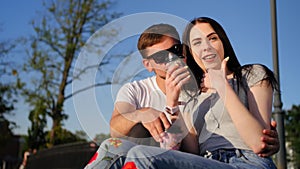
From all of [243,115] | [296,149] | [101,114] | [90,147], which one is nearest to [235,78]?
[243,115]

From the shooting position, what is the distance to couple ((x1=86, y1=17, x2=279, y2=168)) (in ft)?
5.81

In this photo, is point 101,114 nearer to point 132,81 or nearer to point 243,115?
point 132,81

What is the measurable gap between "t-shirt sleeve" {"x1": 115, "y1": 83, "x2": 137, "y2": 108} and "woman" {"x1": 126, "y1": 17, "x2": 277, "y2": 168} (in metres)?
0.26

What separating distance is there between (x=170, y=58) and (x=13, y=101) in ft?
53.6

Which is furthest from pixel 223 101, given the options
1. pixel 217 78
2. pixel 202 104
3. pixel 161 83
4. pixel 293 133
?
pixel 293 133

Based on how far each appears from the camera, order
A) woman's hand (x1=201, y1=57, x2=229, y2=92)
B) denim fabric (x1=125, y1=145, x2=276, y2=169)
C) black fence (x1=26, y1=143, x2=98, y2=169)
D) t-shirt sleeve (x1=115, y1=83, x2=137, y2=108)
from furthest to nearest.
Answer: black fence (x1=26, y1=143, x2=98, y2=169), t-shirt sleeve (x1=115, y1=83, x2=137, y2=108), woman's hand (x1=201, y1=57, x2=229, y2=92), denim fabric (x1=125, y1=145, x2=276, y2=169)

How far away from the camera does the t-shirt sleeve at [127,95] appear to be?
1.99m

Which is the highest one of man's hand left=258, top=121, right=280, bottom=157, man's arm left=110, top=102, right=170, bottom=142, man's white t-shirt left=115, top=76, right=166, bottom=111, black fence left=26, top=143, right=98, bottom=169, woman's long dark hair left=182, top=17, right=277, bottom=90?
Result: woman's long dark hair left=182, top=17, right=277, bottom=90

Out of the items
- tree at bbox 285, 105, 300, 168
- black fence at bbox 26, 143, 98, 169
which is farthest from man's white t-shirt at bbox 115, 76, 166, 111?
tree at bbox 285, 105, 300, 168

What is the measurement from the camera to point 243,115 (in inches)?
70.4

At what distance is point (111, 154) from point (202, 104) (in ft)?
1.68

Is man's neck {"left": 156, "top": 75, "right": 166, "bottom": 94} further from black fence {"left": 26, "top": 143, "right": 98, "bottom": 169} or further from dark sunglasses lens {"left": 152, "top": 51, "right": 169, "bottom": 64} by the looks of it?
black fence {"left": 26, "top": 143, "right": 98, "bottom": 169}

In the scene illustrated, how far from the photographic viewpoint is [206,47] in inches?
80.1

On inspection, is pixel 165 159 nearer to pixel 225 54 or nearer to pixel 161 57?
pixel 161 57
